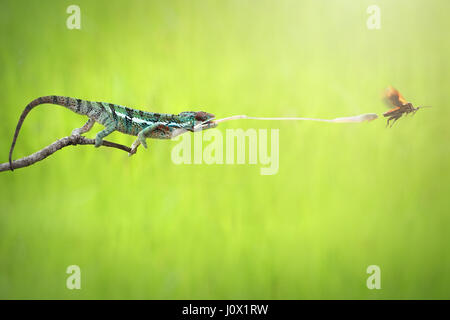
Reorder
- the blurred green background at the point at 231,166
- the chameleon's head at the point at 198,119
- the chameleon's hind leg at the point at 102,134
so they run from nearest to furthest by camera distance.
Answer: the chameleon's hind leg at the point at 102,134 < the chameleon's head at the point at 198,119 < the blurred green background at the point at 231,166

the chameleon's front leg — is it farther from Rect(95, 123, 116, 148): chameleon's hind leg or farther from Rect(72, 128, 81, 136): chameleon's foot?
Rect(72, 128, 81, 136): chameleon's foot

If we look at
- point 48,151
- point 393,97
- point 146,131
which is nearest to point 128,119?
point 146,131

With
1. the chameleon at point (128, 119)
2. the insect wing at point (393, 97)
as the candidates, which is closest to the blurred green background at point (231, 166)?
the insect wing at point (393, 97)

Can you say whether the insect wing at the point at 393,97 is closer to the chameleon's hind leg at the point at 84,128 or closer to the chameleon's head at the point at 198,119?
the chameleon's head at the point at 198,119

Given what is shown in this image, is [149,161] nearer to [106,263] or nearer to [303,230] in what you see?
[106,263]

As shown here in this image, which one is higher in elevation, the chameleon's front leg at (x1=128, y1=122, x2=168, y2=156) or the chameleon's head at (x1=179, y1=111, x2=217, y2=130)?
the chameleon's head at (x1=179, y1=111, x2=217, y2=130)

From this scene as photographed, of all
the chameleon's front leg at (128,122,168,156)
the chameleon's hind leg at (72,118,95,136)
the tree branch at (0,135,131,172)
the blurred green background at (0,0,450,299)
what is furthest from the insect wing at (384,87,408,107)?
the chameleon's hind leg at (72,118,95,136)
